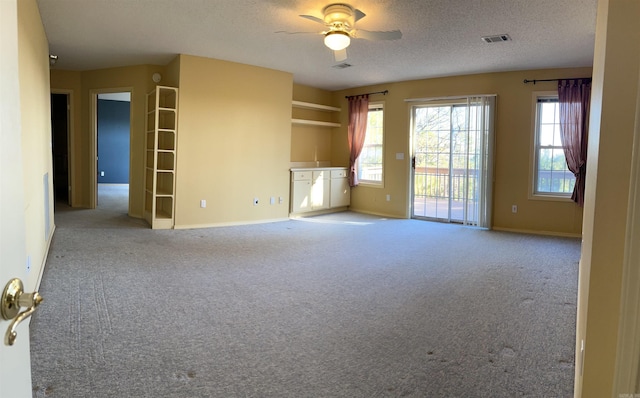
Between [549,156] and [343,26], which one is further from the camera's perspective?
[549,156]

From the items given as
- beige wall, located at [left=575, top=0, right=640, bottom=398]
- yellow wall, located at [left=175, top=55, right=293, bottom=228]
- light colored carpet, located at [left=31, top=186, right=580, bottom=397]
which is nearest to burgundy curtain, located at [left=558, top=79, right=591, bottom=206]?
light colored carpet, located at [left=31, top=186, right=580, bottom=397]

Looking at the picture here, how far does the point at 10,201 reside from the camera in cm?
89

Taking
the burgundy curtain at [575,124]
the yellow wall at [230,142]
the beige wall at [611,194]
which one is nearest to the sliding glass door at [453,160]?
the burgundy curtain at [575,124]

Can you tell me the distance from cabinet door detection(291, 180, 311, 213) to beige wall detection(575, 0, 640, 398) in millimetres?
6757

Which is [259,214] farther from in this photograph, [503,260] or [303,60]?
[503,260]

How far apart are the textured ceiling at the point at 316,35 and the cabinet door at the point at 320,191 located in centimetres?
208

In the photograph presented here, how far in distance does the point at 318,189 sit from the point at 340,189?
0.72m

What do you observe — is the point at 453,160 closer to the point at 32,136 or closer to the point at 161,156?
the point at 161,156

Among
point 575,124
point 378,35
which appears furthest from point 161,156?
point 575,124

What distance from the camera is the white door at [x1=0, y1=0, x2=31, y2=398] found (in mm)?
831

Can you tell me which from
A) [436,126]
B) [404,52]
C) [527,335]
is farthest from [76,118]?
[527,335]

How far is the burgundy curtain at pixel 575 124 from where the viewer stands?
6.41 meters

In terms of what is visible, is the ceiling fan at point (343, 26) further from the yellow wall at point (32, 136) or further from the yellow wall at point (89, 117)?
the yellow wall at point (89, 117)

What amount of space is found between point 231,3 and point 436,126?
484 cm
